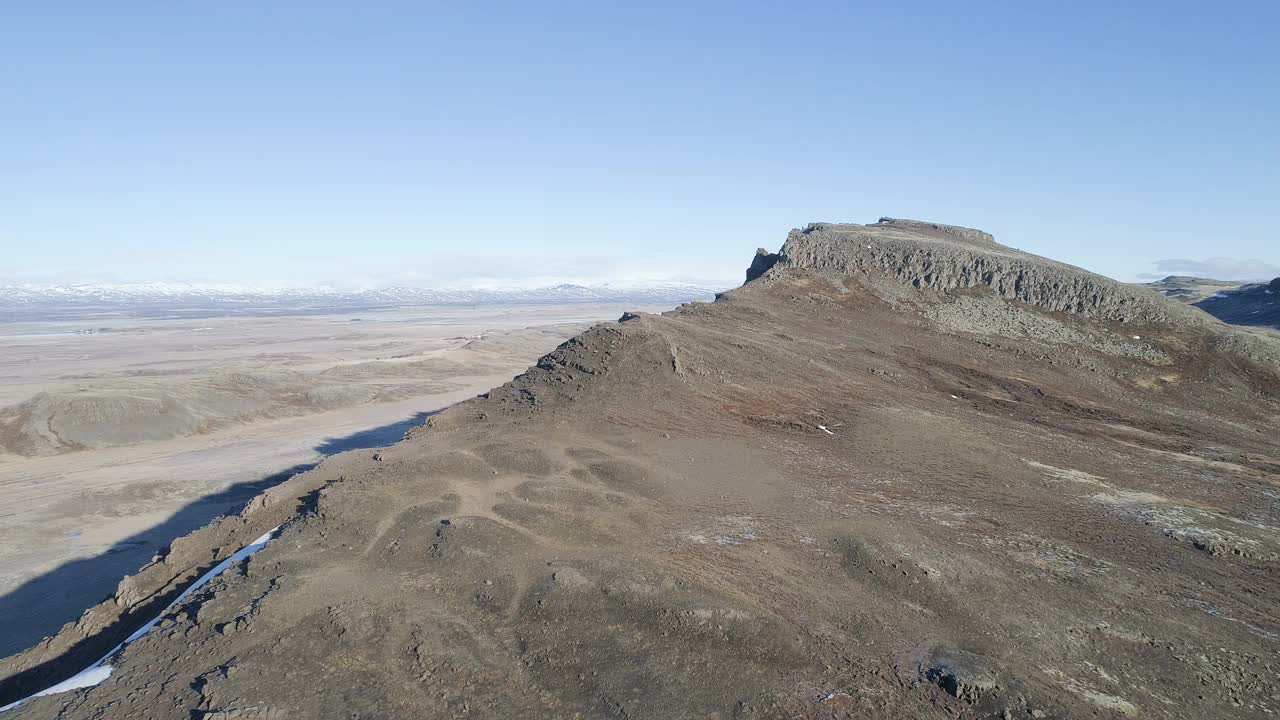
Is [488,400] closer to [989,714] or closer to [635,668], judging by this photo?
[635,668]

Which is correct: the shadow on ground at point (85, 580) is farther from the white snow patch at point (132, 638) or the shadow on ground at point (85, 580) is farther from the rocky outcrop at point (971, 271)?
the rocky outcrop at point (971, 271)

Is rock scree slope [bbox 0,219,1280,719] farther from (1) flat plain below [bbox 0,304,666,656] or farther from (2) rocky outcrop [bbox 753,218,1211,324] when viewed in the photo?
(1) flat plain below [bbox 0,304,666,656]

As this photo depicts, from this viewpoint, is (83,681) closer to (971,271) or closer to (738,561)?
(738,561)

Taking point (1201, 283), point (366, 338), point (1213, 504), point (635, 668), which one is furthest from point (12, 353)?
point (1201, 283)

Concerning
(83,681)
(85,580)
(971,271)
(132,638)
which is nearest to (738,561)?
(132,638)

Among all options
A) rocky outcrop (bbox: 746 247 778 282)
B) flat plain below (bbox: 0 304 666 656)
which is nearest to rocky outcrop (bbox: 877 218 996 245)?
rocky outcrop (bbox: 746 247 778 282)
